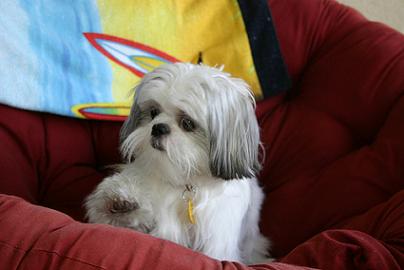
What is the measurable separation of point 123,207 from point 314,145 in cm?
92

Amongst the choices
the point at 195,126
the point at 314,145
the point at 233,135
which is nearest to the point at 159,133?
the point at 195,126

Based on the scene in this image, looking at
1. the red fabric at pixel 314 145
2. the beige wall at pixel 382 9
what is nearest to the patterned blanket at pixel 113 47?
the red fabric at pixel 314 145

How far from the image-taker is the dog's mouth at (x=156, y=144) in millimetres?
1523

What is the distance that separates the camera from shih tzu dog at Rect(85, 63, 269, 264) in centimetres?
154

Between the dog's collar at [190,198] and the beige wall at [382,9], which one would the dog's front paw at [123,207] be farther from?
the beige wall at [382,9]

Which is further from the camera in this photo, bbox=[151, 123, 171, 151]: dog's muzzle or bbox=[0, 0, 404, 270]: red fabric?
bbox=[0, 0, 404, 270]: red fabric

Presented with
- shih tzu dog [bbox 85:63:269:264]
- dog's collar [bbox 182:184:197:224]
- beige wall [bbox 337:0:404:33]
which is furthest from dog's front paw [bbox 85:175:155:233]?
beige wall [bbox 337:0:404:33]

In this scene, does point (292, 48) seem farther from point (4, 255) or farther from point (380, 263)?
point (4, 255)

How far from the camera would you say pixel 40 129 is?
204cm

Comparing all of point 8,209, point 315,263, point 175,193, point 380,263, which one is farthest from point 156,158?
point 380,263

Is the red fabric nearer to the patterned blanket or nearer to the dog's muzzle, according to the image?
the patterned blanket

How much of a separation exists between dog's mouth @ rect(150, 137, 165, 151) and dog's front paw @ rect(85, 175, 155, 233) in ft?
0.75

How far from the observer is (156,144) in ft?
5.02

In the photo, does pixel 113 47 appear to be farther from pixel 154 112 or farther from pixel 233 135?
pixel 233 135
